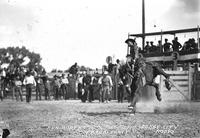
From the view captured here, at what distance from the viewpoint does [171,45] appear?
89.1ft

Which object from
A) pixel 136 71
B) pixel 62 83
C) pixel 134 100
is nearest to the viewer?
pixel 134 100

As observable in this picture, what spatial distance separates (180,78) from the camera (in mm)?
24391

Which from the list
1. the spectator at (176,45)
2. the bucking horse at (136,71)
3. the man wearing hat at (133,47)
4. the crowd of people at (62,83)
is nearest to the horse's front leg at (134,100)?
the bucking horse at (136,71)

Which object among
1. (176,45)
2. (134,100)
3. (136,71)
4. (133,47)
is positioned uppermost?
(176,45)

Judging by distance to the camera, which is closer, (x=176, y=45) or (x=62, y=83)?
(x=176, y=45)

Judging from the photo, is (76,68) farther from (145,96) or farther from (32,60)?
(32,60)

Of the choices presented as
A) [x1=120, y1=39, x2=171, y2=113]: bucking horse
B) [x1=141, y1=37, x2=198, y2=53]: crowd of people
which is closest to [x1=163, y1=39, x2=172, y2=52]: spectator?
[x1=141, y1=37, x2=198, y2=53]: crowd of people

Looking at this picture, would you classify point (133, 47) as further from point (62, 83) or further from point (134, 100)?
point (62, 83)

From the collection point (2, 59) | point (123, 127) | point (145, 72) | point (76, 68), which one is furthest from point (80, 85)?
point (2, 59)

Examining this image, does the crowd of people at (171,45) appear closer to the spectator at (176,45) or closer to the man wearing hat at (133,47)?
the spectator at (176,45)

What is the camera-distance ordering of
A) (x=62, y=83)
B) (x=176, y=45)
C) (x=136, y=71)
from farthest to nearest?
1. (x=62, y=83)
2. (x=176, y=45)
3. (x=136, y=71)

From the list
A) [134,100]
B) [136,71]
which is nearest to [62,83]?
[136,71]

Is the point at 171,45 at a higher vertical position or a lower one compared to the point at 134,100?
higher

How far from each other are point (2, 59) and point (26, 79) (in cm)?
9325
